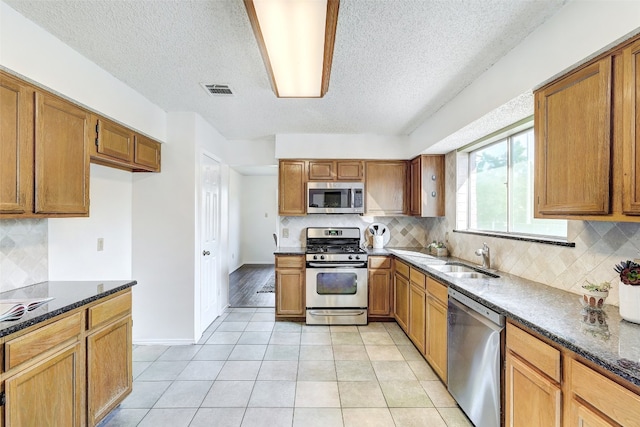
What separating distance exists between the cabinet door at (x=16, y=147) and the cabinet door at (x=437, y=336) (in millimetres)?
2864

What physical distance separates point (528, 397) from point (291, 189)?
3.20 meters

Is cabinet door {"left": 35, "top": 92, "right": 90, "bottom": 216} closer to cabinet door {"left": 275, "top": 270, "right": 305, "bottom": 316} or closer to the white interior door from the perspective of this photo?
the white interior door

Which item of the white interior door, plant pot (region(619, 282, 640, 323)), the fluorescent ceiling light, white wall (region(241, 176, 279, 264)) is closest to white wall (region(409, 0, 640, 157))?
plant pot (region(619, 282, 640, 323))

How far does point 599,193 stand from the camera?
135 cm

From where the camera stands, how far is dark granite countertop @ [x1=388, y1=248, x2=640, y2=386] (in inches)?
41.0

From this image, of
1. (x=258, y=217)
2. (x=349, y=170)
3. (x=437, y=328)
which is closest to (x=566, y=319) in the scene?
(x=437, y=328)

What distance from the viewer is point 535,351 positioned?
137 cm

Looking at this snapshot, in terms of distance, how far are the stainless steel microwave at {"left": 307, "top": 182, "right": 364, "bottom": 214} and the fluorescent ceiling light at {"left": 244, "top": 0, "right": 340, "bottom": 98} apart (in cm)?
186

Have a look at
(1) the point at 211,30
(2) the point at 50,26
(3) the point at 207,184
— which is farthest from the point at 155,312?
(1) the point at 211,30

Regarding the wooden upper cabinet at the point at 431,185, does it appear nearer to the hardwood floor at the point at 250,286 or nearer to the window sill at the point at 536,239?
the window sill at the point at 536,239

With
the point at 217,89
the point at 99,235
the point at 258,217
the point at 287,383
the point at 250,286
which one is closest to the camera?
the point at 287,383

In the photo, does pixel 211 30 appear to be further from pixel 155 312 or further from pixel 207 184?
pixel 155 312

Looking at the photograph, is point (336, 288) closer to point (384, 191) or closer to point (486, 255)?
point (384, 191)

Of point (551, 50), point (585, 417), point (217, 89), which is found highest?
point (217, 89)
